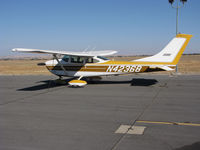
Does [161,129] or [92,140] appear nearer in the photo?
[92,140]

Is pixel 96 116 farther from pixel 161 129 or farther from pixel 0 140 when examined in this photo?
pixel 0 140

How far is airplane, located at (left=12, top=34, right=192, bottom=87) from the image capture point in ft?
40.8

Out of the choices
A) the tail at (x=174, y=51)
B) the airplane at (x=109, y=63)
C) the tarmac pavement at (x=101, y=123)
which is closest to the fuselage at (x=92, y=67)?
the airplane at (x=109, y=63)

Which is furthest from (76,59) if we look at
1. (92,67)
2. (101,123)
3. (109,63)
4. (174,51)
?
(101,123)

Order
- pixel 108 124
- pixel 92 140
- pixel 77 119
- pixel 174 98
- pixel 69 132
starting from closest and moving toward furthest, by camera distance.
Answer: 1. pixel 92 140
2. pixel 69 132
3. pixel 108 124
4. pixel 77 119
5. pixel 174 98

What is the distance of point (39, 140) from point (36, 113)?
247 cm

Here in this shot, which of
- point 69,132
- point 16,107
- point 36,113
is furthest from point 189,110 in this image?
point 16,107

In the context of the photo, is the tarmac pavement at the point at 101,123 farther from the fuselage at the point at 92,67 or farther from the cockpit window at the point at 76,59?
the cockpit window at the point at 76,59

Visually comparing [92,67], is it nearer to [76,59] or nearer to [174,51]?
[76,59]

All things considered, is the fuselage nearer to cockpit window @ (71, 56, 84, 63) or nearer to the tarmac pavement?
cockpit window @ (71, 56, 84, 63)

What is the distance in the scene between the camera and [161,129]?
5293 millimetres

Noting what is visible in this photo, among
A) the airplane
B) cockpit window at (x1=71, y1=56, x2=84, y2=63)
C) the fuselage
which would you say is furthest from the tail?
cockpit window at (x1=71, y1=56, x2=84, y2=63)

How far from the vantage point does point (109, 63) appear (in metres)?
13.2

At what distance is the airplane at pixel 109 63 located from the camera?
40.8 ft
